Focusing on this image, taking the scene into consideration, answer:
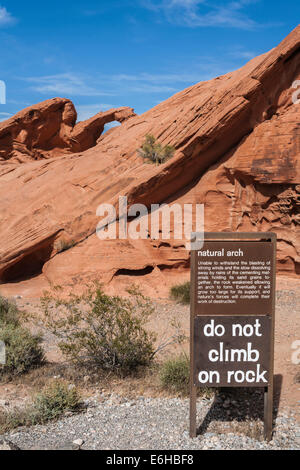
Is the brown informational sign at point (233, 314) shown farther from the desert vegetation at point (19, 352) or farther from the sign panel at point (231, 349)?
the desert vegetation at point (19, 352)

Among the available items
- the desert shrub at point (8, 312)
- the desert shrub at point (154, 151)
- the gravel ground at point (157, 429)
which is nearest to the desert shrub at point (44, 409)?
the gravel ground at point (157, 429)

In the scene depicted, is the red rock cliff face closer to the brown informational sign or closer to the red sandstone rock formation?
the brown informational sign

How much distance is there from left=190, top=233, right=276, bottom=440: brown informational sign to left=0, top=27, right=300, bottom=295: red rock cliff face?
22.8 feet

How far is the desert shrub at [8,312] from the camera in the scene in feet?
27.2

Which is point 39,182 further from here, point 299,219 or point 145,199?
point 299,219

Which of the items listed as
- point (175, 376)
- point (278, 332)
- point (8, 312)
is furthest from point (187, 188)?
point (175, 376)

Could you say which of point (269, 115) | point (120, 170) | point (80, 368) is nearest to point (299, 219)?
point (269, 115)

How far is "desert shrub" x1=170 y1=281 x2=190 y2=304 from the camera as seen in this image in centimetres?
1047

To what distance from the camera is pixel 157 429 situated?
14.7 feet

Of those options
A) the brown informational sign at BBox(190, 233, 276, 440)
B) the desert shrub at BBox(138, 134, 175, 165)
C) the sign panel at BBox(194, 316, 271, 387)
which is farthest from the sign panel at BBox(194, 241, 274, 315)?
the desert shrub at BBox(138, 134, 175, 165)

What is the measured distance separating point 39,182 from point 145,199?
3.40 m

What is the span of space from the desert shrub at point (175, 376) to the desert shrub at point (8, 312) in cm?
378

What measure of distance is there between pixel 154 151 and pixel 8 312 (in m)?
Answer: 5.86

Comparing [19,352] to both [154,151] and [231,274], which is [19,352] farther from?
[154,151]
